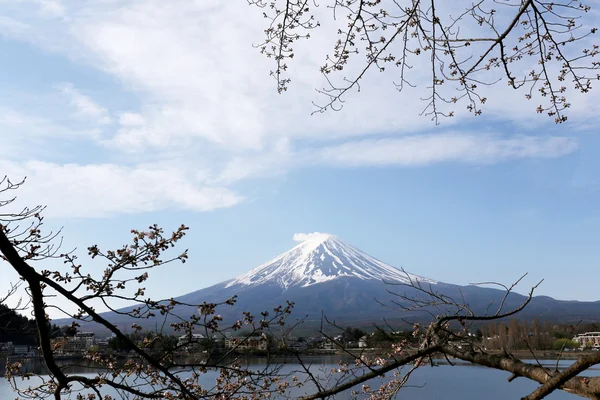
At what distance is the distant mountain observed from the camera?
379 ft

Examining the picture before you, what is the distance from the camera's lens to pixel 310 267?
507 ft

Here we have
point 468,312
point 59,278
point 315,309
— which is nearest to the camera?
point 59,278

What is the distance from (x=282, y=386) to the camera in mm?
3902

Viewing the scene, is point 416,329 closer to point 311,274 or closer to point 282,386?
point 282,386

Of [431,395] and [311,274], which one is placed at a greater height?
[311,274]

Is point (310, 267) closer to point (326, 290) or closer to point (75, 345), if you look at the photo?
point (326, 290)

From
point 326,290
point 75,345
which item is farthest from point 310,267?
point 75,345

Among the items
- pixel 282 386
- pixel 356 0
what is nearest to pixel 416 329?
pixel 282 386

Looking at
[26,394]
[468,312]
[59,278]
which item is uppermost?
[59,278]

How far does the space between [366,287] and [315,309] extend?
23.9 m

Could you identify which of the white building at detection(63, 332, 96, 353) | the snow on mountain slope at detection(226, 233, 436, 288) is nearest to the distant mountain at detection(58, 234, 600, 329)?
the snow on mountain slope at detection(226, 233, 436, 288)

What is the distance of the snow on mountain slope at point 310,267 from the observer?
14150 cm

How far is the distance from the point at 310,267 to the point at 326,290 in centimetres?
1720

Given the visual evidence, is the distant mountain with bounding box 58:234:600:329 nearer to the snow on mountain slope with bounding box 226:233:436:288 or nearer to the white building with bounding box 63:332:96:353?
the snow on mountain slope with bounding box 226:233:436:288
